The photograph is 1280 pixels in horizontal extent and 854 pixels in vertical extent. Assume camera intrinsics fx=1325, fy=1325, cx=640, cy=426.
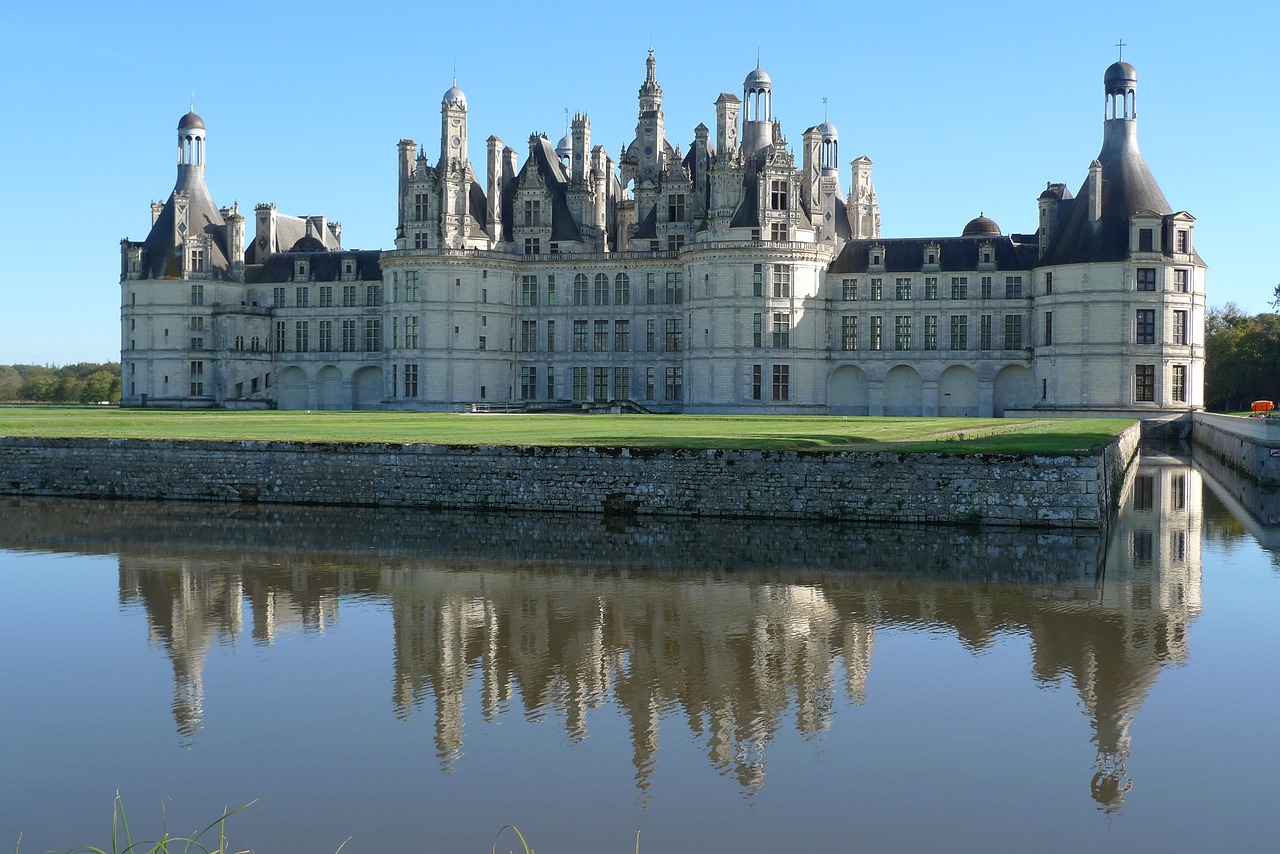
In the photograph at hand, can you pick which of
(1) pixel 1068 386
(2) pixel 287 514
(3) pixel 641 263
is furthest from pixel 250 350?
(2) pixel 287 514

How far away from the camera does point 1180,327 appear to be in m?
60.6

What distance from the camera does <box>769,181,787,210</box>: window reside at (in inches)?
2437

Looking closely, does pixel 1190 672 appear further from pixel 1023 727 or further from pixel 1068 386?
pixel 1068 386

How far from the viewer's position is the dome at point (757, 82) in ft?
224

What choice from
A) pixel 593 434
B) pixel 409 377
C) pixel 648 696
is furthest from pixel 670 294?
pixel 648 696

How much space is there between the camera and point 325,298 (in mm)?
73000

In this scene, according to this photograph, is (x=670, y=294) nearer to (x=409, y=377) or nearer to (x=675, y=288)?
(x=675, y=288)

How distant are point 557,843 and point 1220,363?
78941 millimetres

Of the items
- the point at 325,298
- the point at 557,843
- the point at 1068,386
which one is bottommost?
the point at 557,843

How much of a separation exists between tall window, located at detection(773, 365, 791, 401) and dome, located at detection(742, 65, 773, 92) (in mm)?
15732

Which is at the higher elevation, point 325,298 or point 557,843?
point 325,298

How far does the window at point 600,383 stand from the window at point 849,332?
12.3 metres

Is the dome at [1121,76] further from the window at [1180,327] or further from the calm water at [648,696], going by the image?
the calm water at [648,696]

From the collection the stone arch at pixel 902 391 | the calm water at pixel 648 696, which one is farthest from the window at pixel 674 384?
the calm water at pixel 648 696
